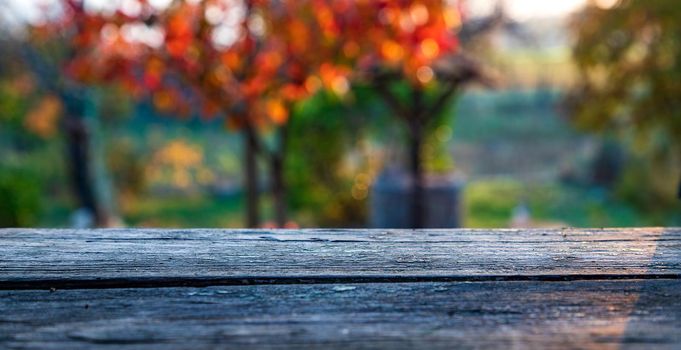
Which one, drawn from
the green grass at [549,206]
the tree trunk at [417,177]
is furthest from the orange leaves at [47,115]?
the green grass at [549,206]

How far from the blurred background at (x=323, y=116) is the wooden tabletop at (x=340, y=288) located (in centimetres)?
304

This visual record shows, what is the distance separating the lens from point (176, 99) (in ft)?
15.1

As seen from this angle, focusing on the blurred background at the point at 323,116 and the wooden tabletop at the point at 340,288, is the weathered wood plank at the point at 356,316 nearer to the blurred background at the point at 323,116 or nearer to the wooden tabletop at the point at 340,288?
the wooden tabletop at the point at 340,288

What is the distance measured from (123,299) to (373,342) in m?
0.33

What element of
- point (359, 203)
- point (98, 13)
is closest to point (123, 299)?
point (98, 13)

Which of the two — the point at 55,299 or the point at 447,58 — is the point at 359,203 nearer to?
the point at 447,58

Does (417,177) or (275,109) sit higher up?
(275,109)

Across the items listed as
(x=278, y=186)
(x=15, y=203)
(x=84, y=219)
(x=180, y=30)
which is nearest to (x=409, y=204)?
(x=278, y=186)

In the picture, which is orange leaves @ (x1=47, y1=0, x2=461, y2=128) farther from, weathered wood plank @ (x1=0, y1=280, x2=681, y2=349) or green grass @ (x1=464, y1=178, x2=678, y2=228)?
green grass @ (x1=464, y1=178, x2=678, y2=228)

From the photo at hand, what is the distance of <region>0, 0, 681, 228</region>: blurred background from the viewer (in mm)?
4387

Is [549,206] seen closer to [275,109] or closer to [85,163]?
[85,163]

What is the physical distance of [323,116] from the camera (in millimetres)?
9477

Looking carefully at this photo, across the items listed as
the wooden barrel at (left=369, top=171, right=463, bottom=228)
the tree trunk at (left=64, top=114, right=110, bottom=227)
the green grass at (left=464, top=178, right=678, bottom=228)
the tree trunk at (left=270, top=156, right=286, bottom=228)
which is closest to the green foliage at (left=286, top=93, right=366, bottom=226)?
the green grass at (left=464, top=178, right=678, bottom=228)

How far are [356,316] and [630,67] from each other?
824 centimetres
